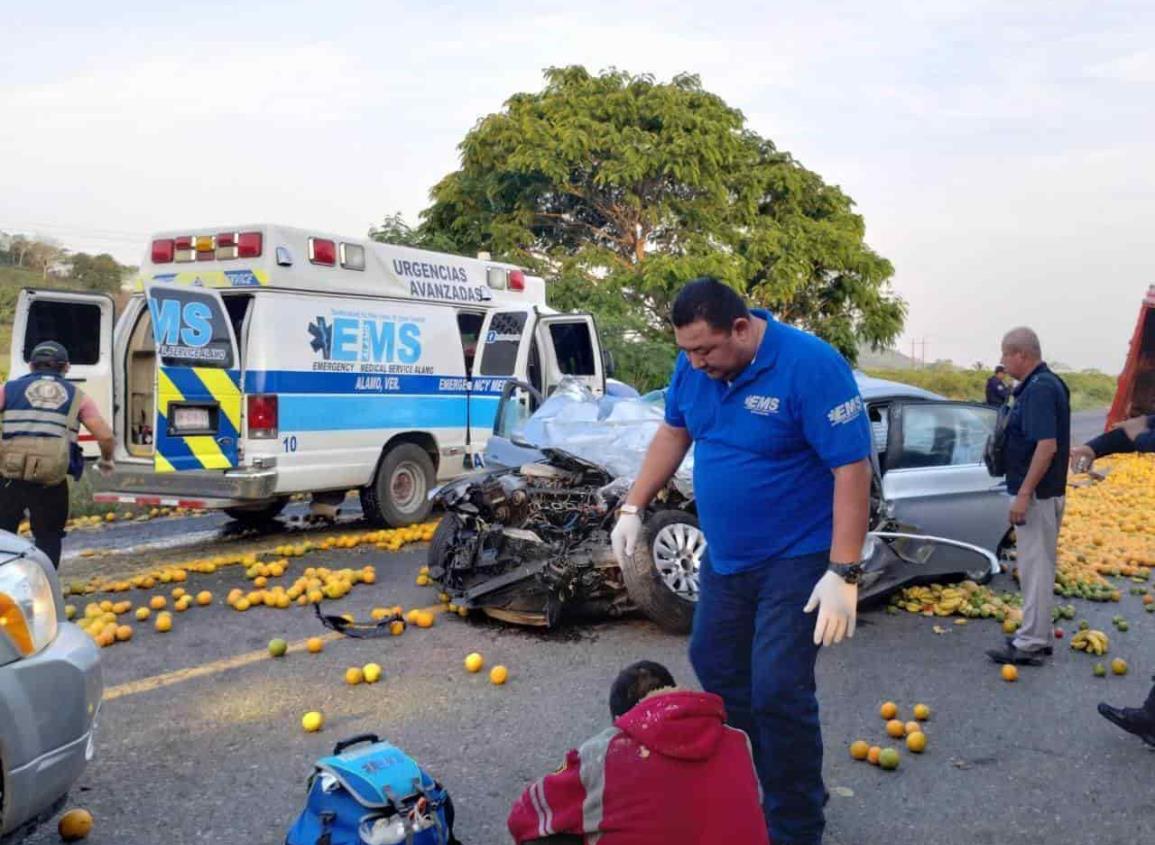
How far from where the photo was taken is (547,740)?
506 cm

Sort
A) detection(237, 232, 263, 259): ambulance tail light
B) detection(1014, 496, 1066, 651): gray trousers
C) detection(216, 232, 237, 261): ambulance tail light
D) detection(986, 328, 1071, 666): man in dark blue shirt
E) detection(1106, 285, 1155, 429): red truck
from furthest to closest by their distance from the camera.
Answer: detection(1106, 285, 1155, 429): red truck
detection(216, 232, 237, 261): ambulance tail light
detection(237, 232, 263, 259): ambulance tail light
detection(1014, 496, 1066, 651): gray trousers
detection(986, 328, 1071, 666): man in dark blue shirt

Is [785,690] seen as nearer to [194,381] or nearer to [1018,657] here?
[1018,657]

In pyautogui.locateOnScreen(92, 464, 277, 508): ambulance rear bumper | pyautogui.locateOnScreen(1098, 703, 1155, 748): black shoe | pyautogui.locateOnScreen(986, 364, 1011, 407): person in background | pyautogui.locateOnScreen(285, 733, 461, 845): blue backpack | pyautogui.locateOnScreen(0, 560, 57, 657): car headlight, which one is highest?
pyautogui.locateOnScreen(986, 364, 1011, 407): person in background

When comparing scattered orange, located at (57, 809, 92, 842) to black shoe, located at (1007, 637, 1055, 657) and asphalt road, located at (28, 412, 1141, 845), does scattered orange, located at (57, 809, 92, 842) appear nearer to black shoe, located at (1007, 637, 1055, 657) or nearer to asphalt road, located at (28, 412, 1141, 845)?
asphalt road, located at (28, 412, 1141, 845)

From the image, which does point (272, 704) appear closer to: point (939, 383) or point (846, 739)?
point (846, 739)

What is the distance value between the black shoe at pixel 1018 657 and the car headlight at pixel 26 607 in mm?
5215

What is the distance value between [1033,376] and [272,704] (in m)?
4.72

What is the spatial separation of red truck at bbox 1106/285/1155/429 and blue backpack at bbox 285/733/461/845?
1576 cm

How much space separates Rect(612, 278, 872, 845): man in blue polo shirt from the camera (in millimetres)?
3521

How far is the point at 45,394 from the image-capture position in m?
7.28

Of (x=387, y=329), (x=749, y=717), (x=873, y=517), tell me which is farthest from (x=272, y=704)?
(x=387, y=329)

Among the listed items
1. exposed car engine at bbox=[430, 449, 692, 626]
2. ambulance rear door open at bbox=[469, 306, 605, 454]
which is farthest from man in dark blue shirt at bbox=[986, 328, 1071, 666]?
ambulance rear door open at bbox=[469, 306, 605, 454]

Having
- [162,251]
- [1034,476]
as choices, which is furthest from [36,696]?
[162,251]

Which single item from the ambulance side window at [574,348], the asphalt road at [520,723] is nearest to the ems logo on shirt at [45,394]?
the asphalt road at [520,723]
